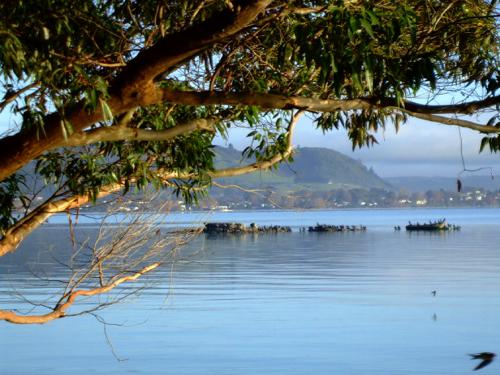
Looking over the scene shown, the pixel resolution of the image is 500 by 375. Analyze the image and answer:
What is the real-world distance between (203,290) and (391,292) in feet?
23.2

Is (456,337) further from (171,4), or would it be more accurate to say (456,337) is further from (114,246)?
(171,4)

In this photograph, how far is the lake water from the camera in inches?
837

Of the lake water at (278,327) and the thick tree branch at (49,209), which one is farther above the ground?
the thick tree branch at (49,209)

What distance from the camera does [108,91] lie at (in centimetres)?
714

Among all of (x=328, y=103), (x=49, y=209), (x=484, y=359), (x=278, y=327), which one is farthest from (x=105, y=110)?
(x=278, y=327)

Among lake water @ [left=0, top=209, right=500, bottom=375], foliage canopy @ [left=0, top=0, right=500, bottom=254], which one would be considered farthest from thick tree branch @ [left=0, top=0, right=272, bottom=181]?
lake water @ [left=0, top=209, right=500, bottom=375]

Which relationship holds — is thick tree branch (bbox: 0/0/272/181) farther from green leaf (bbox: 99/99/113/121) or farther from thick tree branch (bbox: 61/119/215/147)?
green leaf (bbox: 99/99/113/121)

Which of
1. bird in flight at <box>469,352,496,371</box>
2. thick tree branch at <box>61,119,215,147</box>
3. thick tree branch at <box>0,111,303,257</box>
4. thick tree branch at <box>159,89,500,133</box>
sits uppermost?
thick tree branch at <box>159,89,500,133</box>

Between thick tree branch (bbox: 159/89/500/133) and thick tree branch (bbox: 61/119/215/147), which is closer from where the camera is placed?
thick tree branch (bbox: 61/119/215/147)

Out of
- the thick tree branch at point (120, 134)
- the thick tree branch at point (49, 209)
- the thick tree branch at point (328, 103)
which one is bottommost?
the thick tree branch at point (49, 209)

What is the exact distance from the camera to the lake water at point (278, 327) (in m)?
21.3

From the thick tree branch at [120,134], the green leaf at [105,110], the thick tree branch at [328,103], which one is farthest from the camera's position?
the thick tree branch at [328,103]

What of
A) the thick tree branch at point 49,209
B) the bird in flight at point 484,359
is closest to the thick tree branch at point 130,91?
the thick tree branch at point 49,209

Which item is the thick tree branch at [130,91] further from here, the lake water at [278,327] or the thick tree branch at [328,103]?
the lake water at [278,327]
